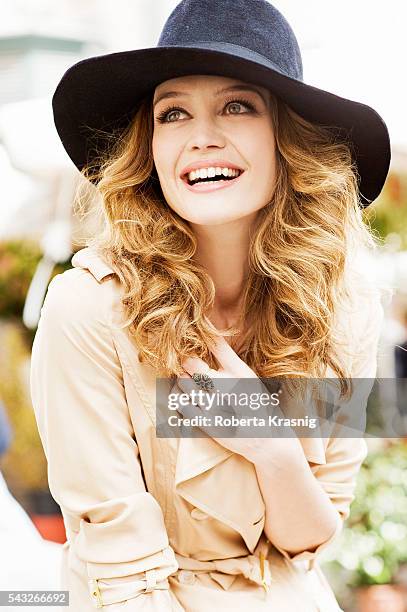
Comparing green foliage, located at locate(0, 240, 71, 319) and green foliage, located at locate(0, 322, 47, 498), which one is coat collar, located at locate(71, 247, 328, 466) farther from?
green foliage, located at locate(0, 240, 71, 319)

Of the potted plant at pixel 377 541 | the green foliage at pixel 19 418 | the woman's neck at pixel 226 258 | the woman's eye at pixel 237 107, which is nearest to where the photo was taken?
the woman's eye at pixel 237 107

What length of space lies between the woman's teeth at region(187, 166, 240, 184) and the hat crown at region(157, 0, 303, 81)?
20 centimetres

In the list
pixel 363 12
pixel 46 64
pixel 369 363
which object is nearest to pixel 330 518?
pixel 369 363

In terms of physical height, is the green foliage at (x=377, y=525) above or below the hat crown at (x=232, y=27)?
below

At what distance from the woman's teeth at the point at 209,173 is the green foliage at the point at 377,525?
2192 millimetres

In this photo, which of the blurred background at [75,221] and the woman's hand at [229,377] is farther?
the blurred background at [75,221]

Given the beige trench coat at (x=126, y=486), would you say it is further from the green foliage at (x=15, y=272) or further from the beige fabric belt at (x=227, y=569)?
the green foliage at (x=15, y=272)

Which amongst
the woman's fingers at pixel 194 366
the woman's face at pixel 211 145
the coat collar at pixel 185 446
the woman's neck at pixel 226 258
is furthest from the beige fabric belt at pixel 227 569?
the woman's face at pixel 211 145

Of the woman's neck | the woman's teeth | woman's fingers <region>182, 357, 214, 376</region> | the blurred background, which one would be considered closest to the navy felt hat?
the woman's teeth

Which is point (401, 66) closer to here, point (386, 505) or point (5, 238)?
point (386, 505)

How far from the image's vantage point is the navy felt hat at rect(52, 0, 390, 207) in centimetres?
143

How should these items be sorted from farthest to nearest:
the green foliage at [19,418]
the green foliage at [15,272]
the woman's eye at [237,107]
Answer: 1. the green foliage at [15,272]
2. the green foliage at [19,418]
3. the woman's eye at [237,107]

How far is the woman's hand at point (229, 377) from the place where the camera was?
4.83ft

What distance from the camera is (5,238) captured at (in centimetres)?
464
